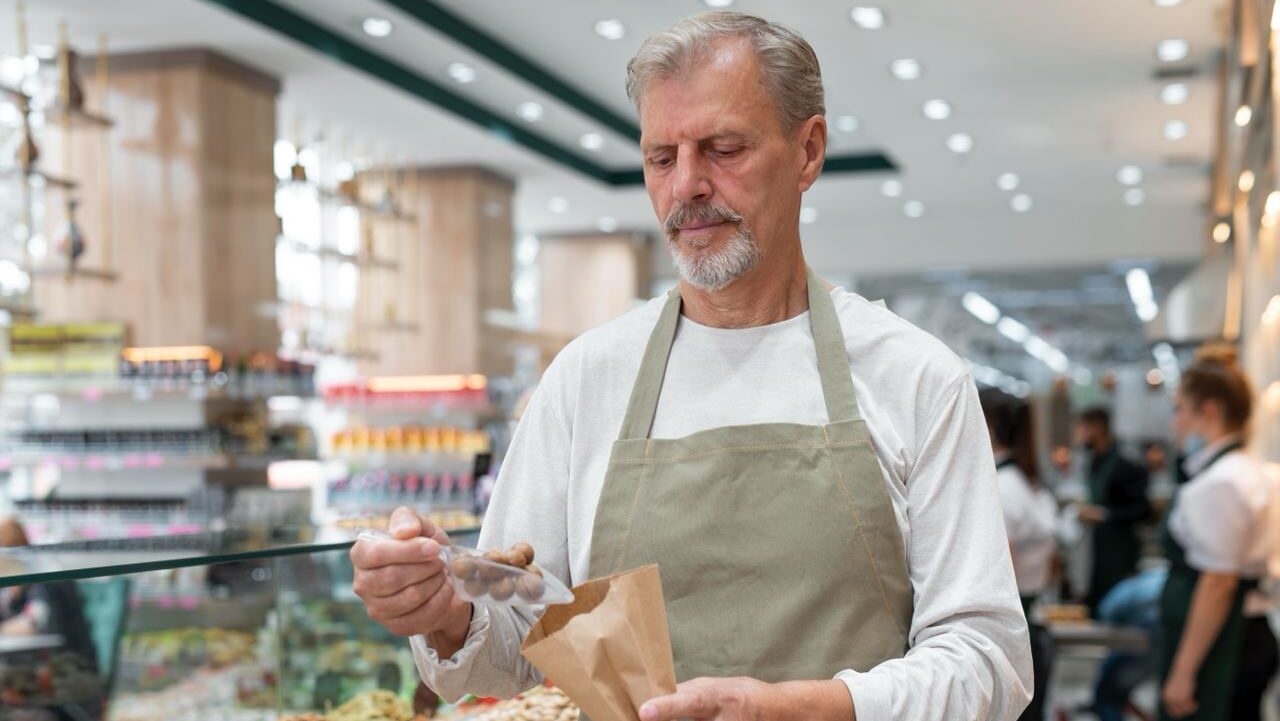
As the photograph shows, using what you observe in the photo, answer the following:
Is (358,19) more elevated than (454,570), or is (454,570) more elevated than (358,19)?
(358,19)

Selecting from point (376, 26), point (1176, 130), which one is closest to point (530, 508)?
point (376, 26)

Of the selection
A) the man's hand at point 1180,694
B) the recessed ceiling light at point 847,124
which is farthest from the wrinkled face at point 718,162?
the recessed ceiling light at point 847,124

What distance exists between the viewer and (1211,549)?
14.6ft

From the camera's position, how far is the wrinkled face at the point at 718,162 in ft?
4.84

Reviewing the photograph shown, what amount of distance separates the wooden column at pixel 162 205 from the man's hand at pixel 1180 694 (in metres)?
5.22

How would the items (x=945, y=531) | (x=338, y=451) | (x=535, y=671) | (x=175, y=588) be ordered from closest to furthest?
(x=945, y=531)
(x=535, y=671)
(x=175, y=588)
(x=338, y=451)

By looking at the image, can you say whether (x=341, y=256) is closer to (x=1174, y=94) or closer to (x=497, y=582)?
(x=1174, y=94)

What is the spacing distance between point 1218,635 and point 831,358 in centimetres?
358

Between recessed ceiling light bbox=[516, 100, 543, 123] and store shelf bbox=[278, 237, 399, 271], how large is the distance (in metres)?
1.38

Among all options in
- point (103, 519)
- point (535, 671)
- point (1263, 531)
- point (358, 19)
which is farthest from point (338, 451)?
point (535, 671)

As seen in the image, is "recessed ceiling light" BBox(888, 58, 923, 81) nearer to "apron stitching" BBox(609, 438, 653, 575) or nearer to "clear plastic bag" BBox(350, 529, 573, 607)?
"apron stitching" BBox(609, 438, 653, 575)

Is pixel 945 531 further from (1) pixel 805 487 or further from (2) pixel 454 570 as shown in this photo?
(2) pixel 454 570

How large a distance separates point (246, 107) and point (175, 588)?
17.7 ft

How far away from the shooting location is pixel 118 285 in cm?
758
